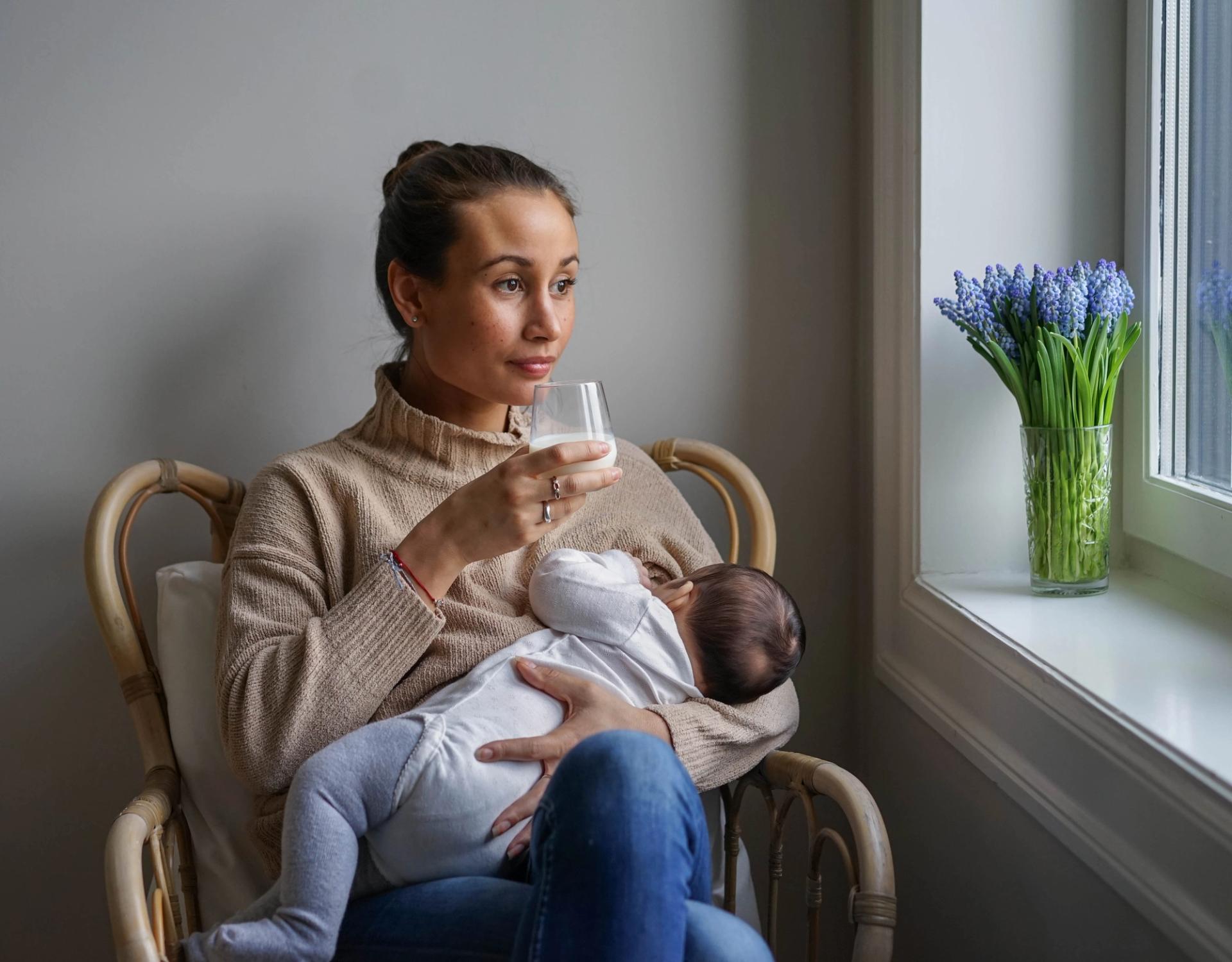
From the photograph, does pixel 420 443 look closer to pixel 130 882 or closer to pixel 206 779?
pixel 206 779

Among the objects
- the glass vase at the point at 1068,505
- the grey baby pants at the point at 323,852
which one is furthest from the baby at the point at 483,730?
the glass vase at the point at 1068,505

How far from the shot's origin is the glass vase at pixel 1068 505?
1.58 meters

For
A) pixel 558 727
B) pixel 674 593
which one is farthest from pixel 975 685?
pixel 558 727

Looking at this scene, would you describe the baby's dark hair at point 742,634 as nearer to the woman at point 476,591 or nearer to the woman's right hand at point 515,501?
the woman at point 476,591

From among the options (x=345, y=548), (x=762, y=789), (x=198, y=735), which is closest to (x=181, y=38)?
(x=345, y=548)

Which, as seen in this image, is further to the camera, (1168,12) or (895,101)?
(895,101)

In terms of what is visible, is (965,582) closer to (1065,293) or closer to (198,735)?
(1065,293)

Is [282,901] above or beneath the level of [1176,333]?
beneath

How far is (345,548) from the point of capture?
1.58 metres

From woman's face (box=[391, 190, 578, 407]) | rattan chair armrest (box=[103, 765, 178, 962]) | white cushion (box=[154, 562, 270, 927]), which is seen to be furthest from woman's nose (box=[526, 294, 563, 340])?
rattan chair armrest (box=[103, 765, 178, 962])

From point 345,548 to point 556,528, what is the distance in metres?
0.31

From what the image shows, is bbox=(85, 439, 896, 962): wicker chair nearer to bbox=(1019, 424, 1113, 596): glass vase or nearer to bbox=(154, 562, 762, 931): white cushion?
bbox=(154, 562, 762, 931): white cushion

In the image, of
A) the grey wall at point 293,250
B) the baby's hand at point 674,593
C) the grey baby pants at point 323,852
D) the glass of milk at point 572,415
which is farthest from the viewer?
the grey wall at point 293,250

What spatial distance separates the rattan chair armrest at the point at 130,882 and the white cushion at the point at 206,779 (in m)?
0.13
